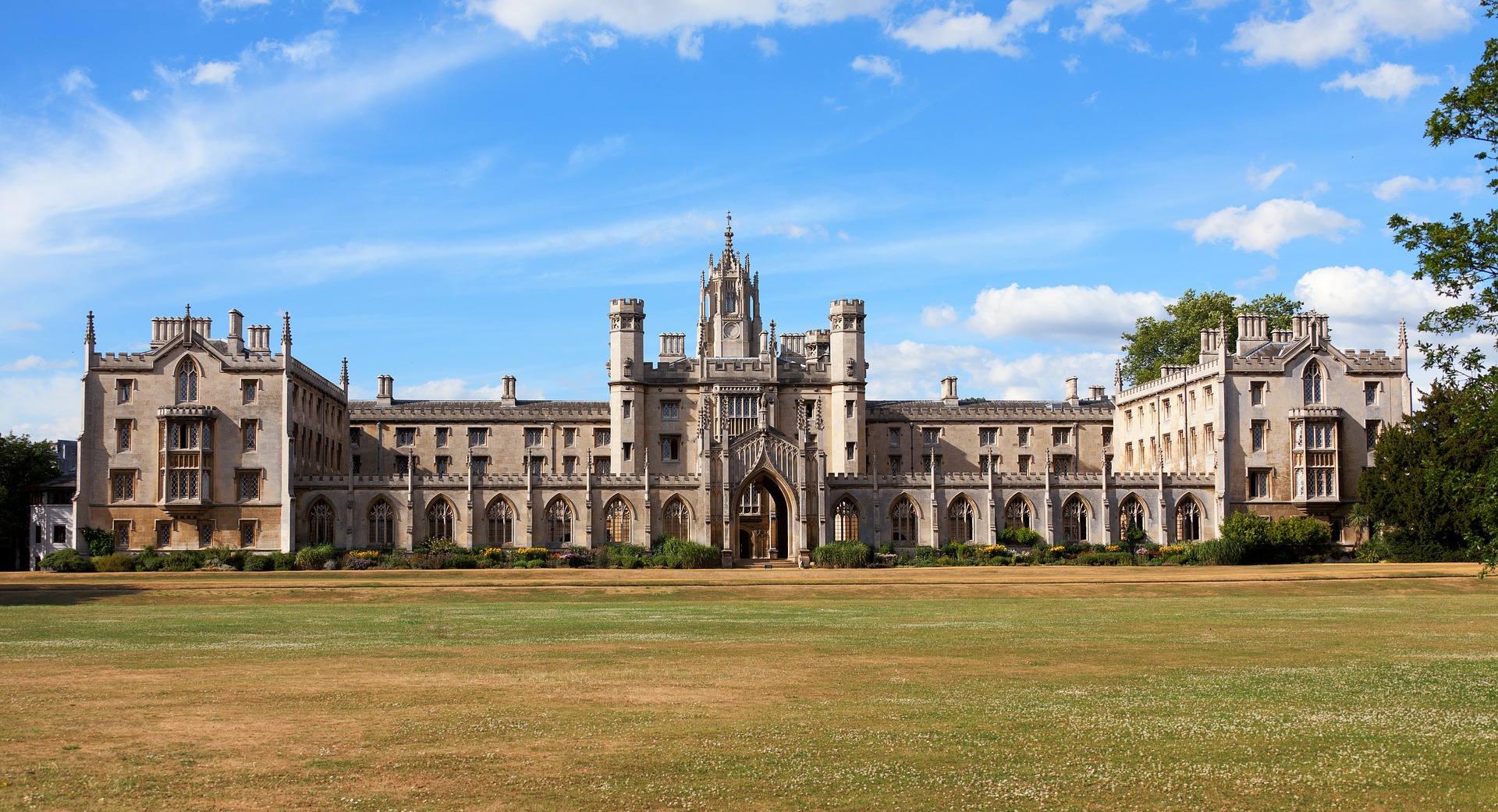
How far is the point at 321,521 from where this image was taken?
64.4m

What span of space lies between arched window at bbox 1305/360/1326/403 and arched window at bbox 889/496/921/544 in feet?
68.2

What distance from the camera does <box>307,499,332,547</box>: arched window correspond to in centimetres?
6425

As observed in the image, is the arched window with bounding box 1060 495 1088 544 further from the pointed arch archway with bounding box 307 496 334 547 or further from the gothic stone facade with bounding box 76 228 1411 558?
the pointed arch archway with bounding box 307 496 334 547

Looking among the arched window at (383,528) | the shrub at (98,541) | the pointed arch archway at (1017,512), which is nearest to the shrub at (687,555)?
the arched window at (383,528)

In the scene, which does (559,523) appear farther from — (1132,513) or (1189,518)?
(1189,518)

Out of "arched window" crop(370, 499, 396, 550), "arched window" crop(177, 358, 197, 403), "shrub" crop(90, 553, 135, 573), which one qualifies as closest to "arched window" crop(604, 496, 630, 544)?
"arched window" crop(370, 499, 396, 550)

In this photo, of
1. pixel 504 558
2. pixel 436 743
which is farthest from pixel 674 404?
pixel 436 743

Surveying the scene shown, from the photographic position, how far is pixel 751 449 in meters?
64.4

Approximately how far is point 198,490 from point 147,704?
48287 millimetres

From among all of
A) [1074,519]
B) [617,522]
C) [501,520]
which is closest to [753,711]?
[617,522]

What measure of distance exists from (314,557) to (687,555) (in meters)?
16.2

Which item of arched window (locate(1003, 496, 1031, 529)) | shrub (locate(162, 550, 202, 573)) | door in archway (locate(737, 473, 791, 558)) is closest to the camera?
shrub (locate(162, 550, 202, 573))

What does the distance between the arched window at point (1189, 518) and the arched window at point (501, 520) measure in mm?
33480

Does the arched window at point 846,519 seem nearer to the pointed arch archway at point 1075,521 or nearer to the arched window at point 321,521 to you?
the pointed arch archway at point 1075,521
